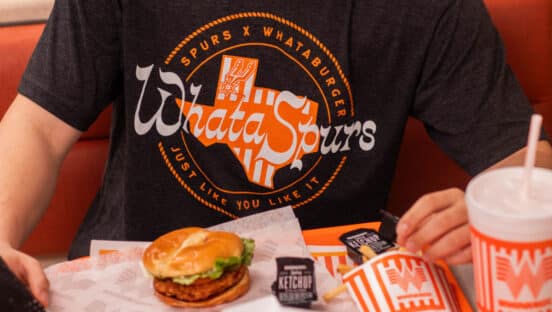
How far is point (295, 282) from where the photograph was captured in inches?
42.4

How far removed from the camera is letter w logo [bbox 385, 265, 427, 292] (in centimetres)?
107

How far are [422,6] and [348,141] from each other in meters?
0.31

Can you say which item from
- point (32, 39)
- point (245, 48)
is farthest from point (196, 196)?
point (32, 39)

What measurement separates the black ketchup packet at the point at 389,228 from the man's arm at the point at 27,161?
633mm

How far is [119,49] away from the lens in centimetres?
148

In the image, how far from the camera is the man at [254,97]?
56.2 inches

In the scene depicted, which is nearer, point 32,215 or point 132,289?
point 132,289

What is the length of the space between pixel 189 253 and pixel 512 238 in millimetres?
521

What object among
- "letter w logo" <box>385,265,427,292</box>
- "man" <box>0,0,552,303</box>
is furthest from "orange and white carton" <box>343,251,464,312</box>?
"man" <box>0,0,552,303</box>

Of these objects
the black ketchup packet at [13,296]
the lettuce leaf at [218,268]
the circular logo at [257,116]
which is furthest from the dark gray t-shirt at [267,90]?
the black ketchup packet at [13,296]

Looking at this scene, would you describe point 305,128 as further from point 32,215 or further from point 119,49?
point 32,215

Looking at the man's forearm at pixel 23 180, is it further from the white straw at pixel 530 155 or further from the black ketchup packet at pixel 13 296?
the white straw at pixel 530 155

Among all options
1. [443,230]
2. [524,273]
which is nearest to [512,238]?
[524,273]

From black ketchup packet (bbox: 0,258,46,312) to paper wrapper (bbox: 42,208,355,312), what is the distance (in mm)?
139
